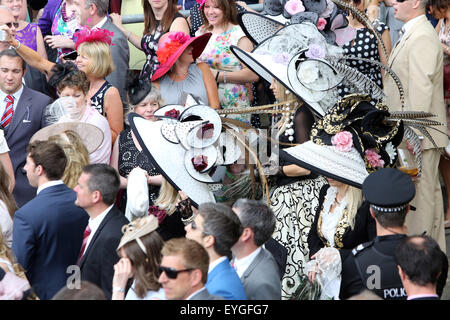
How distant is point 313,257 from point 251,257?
0.65 m

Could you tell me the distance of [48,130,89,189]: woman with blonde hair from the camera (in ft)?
18.8

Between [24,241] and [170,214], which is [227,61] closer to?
[170,214]

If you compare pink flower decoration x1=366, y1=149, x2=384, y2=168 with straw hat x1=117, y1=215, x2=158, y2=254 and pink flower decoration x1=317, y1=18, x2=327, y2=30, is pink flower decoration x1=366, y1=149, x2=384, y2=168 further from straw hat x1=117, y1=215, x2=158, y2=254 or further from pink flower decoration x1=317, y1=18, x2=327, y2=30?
straw hat x1=117, y1=215, x2=158, y2=254

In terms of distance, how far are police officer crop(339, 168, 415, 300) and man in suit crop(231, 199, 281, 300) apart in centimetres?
46

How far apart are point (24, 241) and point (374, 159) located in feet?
7.68

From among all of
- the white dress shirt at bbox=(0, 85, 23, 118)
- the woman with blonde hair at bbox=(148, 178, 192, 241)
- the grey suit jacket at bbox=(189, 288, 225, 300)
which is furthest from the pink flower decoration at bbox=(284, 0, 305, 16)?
the grey suit jacket at bbox=(189, 288, 225, 300)

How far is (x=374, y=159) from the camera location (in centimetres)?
546

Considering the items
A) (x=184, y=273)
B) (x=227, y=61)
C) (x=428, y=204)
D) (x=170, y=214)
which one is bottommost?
(x=428, y=204)

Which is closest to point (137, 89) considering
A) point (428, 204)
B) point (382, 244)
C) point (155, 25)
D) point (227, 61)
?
point (227, 61)

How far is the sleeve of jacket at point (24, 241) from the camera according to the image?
16.5ft

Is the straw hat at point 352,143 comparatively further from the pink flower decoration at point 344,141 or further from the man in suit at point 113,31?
the man in suit at point 113,31

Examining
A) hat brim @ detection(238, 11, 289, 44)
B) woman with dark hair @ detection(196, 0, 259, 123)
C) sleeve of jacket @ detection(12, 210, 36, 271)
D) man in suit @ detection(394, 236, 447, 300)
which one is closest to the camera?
man in suit @ detection(394, 236, 447, 300)

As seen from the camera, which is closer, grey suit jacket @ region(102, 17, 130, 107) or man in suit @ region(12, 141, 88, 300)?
man in suit @ region(12, 141, 88, 300)
